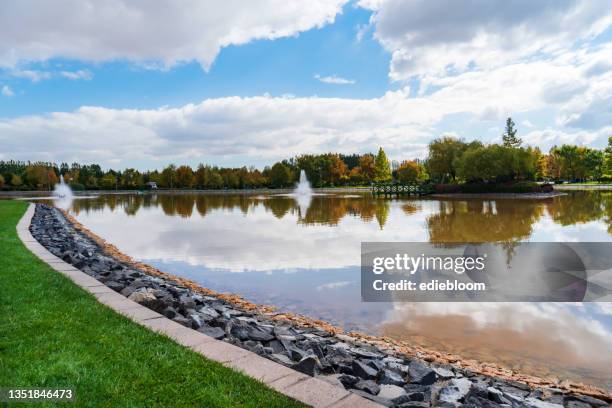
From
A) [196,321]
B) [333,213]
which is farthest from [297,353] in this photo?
[333,213]

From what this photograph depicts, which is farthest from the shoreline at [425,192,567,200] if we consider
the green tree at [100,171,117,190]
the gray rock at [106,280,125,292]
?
the green tree at [100,171,117,190]

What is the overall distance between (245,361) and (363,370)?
1.35 meters

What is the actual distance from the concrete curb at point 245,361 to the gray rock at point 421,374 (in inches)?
56.2

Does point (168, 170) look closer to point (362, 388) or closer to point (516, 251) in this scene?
point (516, 251)

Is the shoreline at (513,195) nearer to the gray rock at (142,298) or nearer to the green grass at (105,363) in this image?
the gray rock at (142,298)

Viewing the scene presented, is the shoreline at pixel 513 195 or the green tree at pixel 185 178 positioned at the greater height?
the green tree at pixel 185 178

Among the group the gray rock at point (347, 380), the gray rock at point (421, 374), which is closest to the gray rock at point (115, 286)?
the gray rock at point (347, 380)

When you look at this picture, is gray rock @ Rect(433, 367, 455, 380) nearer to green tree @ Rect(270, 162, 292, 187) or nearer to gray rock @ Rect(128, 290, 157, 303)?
gray rock @ Rect(128, 290, 157, 303)

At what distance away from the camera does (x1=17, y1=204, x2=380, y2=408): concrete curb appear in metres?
3.52

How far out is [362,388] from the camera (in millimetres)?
4320

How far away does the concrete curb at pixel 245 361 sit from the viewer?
139 inches

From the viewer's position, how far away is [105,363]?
4.09 metres

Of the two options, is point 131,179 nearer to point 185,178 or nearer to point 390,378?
point 185,178

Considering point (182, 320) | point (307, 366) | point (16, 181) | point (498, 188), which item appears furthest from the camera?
point (16, 181)
